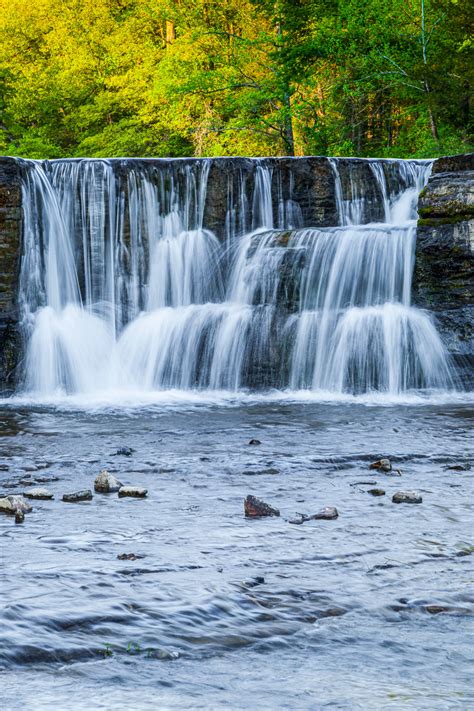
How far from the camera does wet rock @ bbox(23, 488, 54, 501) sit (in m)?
7.16

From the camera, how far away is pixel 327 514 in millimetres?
6406

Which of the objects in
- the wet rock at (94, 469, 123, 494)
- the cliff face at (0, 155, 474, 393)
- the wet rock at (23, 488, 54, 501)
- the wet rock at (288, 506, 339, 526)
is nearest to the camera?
the wet rock at (288, 506, 339, 526)

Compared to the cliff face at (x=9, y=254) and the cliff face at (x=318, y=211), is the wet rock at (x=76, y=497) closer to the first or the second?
the cliff face at (x=318, y=211)

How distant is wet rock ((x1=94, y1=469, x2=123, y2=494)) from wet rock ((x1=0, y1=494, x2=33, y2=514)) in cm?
81

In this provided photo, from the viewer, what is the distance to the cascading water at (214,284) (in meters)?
14.8

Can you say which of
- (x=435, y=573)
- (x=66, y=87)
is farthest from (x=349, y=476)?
(x=66, y=87)

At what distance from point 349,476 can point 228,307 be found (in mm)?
8376

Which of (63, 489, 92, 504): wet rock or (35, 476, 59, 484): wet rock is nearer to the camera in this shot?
(63, 489, 92, 504): wet rock

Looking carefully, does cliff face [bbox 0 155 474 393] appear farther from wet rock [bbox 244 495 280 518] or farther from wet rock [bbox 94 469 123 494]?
wet rock [bbox 244 495 280 518]

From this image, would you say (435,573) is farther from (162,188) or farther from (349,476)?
(162,188)

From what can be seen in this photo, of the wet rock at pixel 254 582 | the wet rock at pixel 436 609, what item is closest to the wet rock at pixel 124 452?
the wet rock at pixel 254 582

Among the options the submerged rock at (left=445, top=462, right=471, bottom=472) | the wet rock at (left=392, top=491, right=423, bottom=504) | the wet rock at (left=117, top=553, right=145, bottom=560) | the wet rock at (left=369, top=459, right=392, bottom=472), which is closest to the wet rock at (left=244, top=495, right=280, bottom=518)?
the wet rock at (left=392, top=491, right=423, bottom=504)

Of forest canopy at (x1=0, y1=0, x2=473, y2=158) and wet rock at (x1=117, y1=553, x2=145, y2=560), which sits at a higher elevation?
forest canopy at (x1=0, y1=0, x2=473, y2=158)

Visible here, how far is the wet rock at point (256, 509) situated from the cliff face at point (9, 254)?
10.1 meters
